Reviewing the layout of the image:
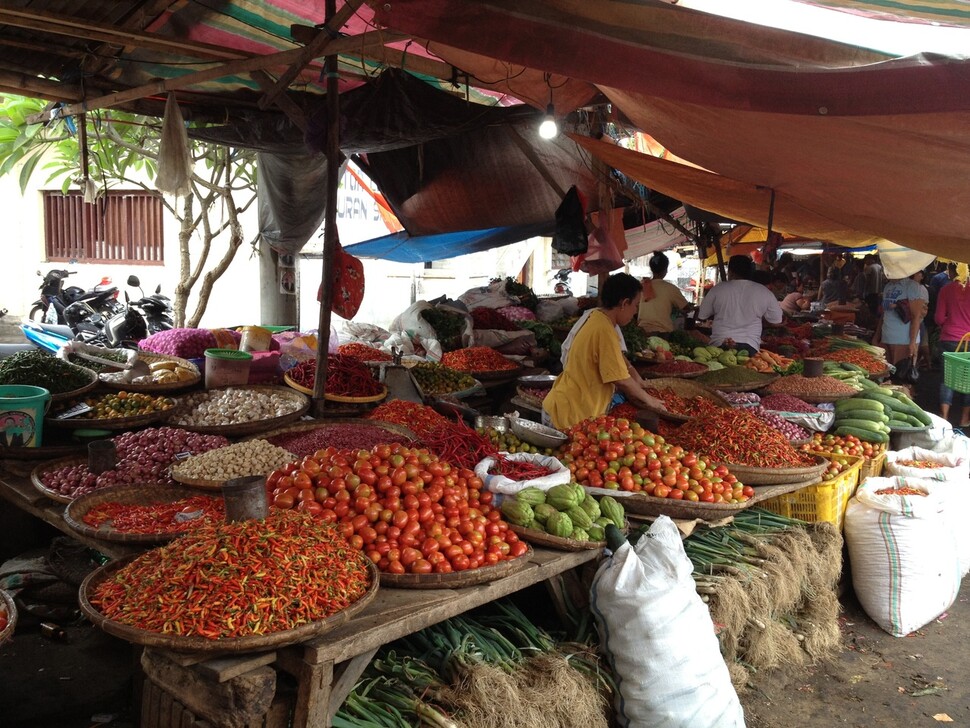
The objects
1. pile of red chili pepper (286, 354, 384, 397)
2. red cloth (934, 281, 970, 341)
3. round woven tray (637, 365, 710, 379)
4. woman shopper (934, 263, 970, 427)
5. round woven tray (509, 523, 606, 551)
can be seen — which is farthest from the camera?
red cloth (934, 281, 970, 341)

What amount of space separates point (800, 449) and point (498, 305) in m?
4.71

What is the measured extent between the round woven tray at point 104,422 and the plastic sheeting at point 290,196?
301 cm

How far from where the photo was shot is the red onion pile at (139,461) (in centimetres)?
318

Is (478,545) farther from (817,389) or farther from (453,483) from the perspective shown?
(817,389)

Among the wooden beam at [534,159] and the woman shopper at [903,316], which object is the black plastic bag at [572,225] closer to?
the wooden beam at [534,159]

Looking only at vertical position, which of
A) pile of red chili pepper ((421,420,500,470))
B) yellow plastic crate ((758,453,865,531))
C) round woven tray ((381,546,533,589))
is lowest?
yellow plastic crate ((758,453,865,531))

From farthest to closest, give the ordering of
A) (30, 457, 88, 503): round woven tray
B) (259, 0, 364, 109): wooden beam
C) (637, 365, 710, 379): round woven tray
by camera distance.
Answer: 1. (637, 365, 710, 379): round woven tray
2. (259, 0, 364, 109): wooden beam
3. (30, 457, 88, 503): round woven tray

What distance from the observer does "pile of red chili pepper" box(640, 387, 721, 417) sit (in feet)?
16.1

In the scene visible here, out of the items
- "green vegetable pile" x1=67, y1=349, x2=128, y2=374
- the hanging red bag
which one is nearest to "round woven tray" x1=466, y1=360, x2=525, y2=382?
the hanging red bag

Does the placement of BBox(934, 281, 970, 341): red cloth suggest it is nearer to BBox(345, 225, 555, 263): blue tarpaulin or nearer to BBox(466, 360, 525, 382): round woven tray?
BBox(345, 225, 555, 263): blue tarpaulin

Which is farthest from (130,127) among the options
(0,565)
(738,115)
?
(738,115)

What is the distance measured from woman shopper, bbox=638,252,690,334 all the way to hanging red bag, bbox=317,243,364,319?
15.8 feet

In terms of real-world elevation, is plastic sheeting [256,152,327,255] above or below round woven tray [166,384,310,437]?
above

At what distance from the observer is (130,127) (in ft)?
29.0
